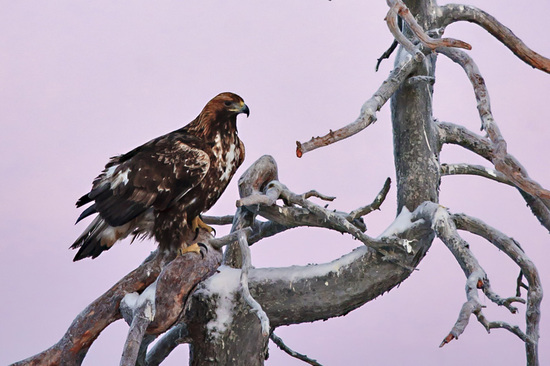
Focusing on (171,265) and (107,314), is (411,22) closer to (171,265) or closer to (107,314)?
(171,265)

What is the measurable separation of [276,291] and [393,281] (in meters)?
0.80

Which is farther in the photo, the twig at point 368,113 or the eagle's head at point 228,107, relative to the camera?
the eagle's head at point 228,107

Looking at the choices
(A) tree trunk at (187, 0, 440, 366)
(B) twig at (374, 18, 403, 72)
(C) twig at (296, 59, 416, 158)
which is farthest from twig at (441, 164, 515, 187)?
(B) twig at (374, 18, 403, 72)

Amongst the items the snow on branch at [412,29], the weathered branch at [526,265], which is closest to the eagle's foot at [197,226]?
the weathered branch at [526,265]

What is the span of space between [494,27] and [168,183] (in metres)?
2.55

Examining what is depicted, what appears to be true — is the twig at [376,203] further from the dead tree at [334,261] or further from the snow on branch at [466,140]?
the snow on branch at [466,140]

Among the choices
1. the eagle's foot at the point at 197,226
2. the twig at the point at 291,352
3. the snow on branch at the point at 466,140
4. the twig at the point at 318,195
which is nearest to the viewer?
the eagle's foot at the point at 197,226

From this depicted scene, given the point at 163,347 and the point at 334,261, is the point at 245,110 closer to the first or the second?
the point at 334,261

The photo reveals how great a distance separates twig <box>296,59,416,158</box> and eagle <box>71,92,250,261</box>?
0.84 m

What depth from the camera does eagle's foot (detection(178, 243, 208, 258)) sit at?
543cm

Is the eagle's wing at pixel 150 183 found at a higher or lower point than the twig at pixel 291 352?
higher

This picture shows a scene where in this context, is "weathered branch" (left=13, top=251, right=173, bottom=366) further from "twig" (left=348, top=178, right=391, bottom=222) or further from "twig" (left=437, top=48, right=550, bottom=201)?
"twig" (left=437, top=48, right=550, bottom=201)

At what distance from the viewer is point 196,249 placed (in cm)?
546

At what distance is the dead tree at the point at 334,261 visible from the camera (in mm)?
5262
